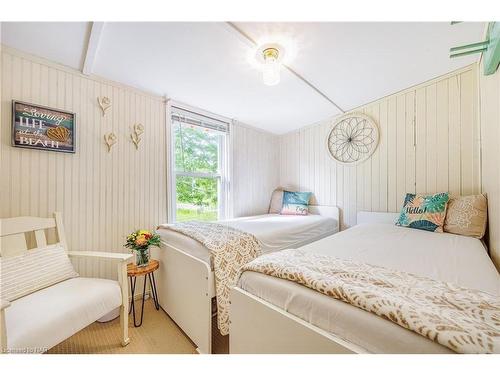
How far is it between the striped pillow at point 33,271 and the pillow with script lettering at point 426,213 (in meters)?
2.92

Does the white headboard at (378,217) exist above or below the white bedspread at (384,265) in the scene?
above

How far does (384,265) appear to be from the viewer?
3.51 ft

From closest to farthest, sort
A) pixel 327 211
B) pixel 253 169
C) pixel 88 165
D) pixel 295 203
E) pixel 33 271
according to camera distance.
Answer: pixel 33 271, pixel 88 165, pixel 327 211, pixel 295 203, pixel 253 169

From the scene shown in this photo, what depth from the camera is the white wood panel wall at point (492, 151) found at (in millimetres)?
1358

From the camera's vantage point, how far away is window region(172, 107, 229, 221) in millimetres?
2469

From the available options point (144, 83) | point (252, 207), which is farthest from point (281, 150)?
point (144, 83)

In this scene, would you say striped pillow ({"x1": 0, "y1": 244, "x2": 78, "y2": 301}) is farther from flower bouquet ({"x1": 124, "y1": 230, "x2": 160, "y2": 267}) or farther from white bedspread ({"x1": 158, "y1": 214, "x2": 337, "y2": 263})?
white bedspread ({"x1": 158, "y1": 214, "x2": 337, "y2": 263})

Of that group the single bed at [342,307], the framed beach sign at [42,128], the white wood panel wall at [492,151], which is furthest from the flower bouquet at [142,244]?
the white wood panel wall at [492,151]

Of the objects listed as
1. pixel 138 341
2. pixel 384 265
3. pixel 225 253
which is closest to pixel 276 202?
pixel 225 253

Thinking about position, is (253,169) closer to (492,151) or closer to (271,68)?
(271,68)

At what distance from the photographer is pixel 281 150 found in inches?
144

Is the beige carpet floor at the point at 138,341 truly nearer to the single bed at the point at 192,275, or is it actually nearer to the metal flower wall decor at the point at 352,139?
the single bed at the point at 192,275

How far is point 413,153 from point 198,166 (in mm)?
2595
